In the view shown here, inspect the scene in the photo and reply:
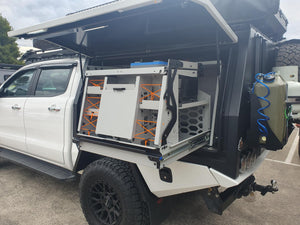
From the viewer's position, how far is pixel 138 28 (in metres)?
2.45

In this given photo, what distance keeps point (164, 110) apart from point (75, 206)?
7.01 ft

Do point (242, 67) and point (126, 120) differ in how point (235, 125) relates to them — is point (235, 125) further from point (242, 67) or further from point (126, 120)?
point (126, 120)

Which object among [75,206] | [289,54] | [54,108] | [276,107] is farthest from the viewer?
[75,206]

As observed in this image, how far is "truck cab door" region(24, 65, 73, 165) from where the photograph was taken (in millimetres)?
2938

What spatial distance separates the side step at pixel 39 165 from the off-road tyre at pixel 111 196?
0.50 metres

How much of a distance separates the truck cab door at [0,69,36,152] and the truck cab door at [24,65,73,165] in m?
0.19

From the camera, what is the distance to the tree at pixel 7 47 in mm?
25953

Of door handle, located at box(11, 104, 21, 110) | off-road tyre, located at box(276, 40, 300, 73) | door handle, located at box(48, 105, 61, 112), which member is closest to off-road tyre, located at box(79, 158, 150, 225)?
door handle, located at box(48, 105, 61, 112)

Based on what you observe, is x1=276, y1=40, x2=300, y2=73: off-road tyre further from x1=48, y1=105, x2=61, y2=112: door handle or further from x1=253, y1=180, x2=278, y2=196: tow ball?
x1=48, y1=105, x2=61, y2=112: door handle

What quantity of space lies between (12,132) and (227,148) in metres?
3.38

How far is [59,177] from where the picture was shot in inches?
111

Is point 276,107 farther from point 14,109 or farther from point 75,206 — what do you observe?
point 14,109

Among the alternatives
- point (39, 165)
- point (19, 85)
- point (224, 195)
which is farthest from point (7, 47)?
point (224, 195)

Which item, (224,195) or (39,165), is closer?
(224,195)
